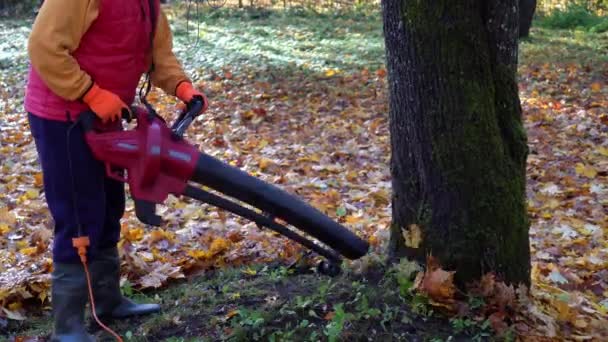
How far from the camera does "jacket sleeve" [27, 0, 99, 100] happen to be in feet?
9.09

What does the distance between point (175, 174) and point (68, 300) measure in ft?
2.44

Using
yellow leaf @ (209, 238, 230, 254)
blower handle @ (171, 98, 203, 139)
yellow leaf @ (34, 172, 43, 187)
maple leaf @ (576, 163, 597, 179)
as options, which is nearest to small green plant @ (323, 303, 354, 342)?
blower handle @ (171, 98, 203, 139)

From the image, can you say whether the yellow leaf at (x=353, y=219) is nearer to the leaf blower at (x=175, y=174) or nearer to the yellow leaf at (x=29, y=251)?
the leaf blower at (x=175, y=174)

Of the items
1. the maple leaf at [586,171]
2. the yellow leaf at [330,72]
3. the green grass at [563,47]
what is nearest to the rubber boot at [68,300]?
the maple leaf at [586,171]

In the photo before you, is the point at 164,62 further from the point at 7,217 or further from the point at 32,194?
the point at 32,194

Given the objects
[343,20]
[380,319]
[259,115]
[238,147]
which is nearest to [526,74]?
[259,115]

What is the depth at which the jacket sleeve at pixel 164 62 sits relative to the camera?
3.25 m

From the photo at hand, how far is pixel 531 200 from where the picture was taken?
5.40 m

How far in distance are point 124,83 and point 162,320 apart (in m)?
1.10

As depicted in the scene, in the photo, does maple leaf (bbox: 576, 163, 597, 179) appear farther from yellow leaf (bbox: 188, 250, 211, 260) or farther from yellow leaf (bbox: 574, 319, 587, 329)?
yellow leaf (bbox: 188, 250, 211, 260)

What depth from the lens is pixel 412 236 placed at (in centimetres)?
313

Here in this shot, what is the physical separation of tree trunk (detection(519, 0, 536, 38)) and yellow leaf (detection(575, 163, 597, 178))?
7412mm

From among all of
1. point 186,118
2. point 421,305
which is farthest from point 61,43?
point 421,305

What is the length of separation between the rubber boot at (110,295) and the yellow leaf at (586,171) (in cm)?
393
